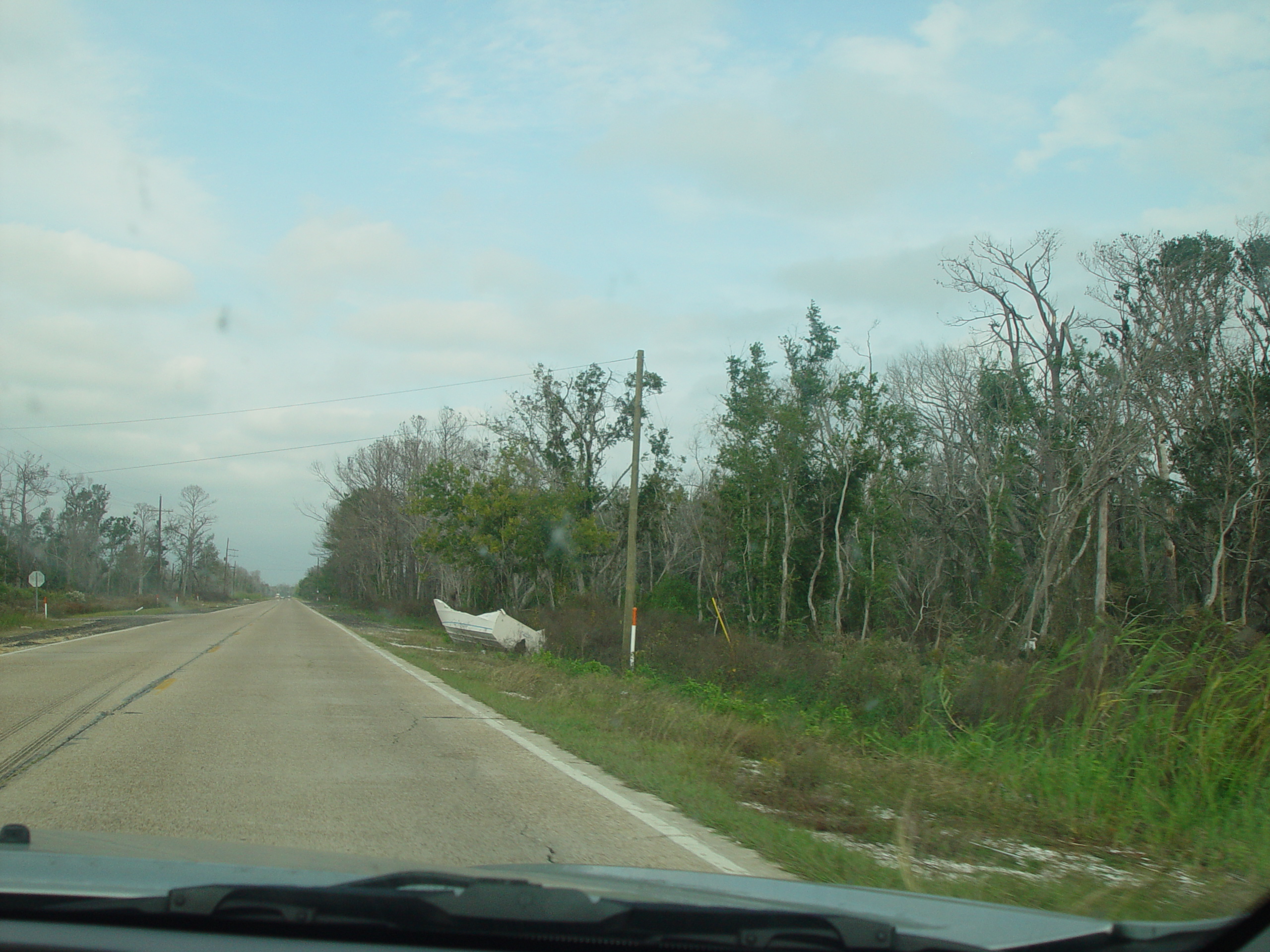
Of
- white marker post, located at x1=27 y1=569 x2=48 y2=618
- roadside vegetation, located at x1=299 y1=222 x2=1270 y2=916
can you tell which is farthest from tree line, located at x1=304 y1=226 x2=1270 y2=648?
white marker post, located at x1=27 y1=569 x2=48 y2=618

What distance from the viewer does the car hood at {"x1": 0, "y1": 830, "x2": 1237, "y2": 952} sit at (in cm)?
299

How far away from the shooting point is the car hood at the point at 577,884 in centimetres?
299

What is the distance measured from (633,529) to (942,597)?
23.8 metres

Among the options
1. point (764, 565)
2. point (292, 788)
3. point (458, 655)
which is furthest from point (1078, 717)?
point (764, 565)

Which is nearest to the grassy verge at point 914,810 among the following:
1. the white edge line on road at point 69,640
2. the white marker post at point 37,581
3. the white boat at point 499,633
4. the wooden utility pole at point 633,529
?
the wooden utility pole at point 633,529

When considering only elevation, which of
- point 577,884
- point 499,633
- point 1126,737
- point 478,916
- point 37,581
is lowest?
point 499,633

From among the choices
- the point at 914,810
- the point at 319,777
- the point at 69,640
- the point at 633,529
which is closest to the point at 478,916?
the point at 914,810

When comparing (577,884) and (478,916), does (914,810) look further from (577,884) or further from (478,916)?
(478,916)

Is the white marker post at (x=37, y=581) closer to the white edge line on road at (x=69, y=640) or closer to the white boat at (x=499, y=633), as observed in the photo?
the white edge line on road at (x=69, y=640)

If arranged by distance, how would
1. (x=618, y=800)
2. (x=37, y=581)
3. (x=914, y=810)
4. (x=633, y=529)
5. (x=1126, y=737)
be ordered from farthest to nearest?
(x=37, y=581) < (x=633, y=529) < (x=1126, y=737) < (x=618, y=800) < (x=914, y=810)

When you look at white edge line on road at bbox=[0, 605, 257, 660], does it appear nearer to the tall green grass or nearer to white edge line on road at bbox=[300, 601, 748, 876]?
white edge line on road at bbox=[300, 601, 748, 876]

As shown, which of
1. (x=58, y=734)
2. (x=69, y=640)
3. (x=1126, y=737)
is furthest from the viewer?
(x=69, y=640)

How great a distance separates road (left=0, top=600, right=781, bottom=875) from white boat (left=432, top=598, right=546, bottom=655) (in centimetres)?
1174

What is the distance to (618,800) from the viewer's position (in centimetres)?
777
